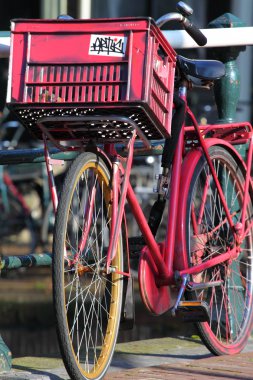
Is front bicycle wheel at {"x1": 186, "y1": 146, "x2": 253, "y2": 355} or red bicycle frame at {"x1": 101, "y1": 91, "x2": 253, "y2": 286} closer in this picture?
red bicycle frame at {"x1": 101, "y1": 91, "x2": 253, "y2": 286}

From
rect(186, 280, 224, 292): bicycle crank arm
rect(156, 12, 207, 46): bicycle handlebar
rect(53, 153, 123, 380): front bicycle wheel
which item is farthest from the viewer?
rect(186, 280, 224, 292): bicycle crank arm

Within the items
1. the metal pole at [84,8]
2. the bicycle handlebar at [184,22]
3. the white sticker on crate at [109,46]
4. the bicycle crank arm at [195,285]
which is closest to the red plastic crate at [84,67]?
the white sticker on crate at [109,46]

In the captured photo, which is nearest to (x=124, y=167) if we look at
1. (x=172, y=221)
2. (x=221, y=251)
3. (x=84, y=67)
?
(x=172, y=221)

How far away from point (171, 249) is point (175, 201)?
184 millimetres

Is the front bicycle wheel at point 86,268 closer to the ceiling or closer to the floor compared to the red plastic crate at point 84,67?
closer to the floor

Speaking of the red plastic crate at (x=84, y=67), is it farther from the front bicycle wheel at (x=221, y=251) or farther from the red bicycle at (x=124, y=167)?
the front bicycle wheel at (x=221, y=251)

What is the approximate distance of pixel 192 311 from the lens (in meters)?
4.28

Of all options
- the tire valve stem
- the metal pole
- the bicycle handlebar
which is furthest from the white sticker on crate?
the metal pole

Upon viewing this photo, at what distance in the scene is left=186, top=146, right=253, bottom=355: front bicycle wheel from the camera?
180 inches

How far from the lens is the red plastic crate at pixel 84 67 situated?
3.72 metres

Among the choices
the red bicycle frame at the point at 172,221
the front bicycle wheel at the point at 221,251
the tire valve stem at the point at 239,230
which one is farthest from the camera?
the tire valve stem at the point at 239,230

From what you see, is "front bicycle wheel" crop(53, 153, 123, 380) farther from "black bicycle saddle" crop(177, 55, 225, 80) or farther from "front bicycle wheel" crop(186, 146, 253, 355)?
"black bicycle saddle" crop(177, 55, 225, 80)

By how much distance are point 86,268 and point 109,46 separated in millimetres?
743

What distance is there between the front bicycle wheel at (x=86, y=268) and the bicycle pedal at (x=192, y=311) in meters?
0.26
